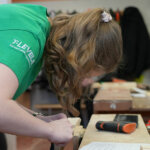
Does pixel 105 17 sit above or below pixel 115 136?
above

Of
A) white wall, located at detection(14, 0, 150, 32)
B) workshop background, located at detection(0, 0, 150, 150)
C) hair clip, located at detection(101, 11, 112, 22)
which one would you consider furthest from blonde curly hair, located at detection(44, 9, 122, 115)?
white wall, located at detection(14, 0, 150, 32)

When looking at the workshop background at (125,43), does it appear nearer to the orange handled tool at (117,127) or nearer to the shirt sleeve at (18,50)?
the orange handled tool at (117,127)

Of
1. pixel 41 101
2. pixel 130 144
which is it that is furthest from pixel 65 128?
pixel 41 101

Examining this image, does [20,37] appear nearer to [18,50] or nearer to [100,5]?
[18,50]

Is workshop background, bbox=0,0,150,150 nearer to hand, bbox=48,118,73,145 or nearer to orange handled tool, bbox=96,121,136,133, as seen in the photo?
orange handled tool, bbox=96,121,136,133

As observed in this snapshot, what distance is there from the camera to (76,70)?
0.94 meters

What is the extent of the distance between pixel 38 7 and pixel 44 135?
1.58 ft

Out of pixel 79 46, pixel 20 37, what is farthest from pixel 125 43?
pixel 20 37

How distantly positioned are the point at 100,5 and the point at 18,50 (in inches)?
133

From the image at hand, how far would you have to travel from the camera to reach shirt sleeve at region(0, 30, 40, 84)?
67cm

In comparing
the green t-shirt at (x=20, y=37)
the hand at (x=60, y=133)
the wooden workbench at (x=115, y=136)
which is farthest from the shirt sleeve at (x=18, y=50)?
the wooden workbench at (x=115, y=136)

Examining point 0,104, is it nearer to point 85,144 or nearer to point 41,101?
point 85,144

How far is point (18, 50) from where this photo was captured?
691 mm

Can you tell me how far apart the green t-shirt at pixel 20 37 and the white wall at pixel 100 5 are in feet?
10.3
